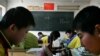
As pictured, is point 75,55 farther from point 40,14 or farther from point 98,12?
point 40,14

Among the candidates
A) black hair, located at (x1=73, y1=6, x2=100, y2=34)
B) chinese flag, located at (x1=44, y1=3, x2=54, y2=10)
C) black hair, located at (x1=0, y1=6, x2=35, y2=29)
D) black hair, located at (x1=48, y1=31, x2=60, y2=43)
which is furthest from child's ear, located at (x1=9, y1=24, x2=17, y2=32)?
chinese flag, located at (x1=44, y1=3, x2=54, y2=10)

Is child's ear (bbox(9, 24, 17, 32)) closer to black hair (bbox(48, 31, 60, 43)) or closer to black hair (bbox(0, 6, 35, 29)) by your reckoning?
black hair (bbox(0, 6, 35, 29))

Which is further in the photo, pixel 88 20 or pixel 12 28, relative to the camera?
pixel 12 28

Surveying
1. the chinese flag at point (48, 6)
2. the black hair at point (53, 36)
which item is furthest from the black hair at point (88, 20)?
the chinese flag at point (48, 6)

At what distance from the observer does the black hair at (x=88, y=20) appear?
1.00 meters

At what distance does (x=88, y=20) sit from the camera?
102 cm

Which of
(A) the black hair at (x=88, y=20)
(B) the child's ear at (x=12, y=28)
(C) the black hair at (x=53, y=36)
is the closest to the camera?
(A) the black hair at (x=88, y=20)

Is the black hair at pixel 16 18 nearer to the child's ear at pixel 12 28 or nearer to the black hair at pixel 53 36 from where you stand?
the child's ear at pixel 12 28

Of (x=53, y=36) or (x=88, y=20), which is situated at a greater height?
(x=88, y=20)

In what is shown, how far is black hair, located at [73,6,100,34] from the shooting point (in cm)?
100

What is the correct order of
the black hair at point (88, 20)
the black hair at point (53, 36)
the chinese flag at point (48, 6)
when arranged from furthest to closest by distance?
the chinese flag at point (48, 6)
the black hair at point (53, 36)
the black hair at point (88, 20)

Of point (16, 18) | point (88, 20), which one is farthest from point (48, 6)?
point (88, 20)

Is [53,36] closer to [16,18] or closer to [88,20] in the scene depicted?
[16,18]

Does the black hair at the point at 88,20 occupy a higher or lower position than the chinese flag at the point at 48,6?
higher
